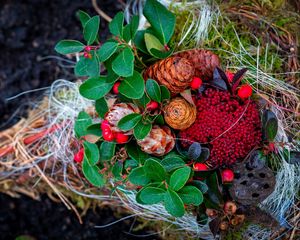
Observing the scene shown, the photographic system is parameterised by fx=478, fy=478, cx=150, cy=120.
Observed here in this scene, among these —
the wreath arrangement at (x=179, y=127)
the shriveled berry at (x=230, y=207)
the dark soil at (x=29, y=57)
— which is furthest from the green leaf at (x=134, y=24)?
the dark soil at (x=29, y=57)

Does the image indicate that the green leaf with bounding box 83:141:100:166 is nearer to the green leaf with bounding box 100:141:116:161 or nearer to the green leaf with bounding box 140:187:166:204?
the green leaf with bounding box 100:141:116:161

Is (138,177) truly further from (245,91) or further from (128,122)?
(245,91)

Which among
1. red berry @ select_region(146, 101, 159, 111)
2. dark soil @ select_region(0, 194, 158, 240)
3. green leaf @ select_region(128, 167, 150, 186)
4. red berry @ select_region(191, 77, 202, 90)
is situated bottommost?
dark soil @ select_region(0, 194, 158, 240)

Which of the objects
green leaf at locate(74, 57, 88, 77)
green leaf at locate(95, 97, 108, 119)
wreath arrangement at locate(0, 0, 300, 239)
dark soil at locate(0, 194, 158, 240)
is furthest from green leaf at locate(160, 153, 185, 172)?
dark soil at locate(0, 194, 158, 240)

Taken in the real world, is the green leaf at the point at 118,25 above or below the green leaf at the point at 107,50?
above

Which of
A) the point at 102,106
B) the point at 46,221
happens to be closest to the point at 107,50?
the point at 102,106

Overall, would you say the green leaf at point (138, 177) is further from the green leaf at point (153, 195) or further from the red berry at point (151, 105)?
the red berry at point (151, 105)
